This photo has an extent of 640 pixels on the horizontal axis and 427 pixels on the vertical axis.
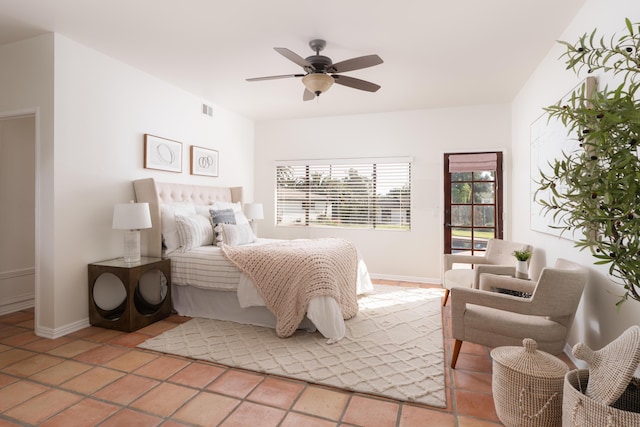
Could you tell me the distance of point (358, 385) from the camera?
232cm

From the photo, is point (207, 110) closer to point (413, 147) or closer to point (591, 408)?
point (413, 147)

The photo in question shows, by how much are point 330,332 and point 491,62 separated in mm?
3106

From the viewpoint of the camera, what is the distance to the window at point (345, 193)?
18.0ft

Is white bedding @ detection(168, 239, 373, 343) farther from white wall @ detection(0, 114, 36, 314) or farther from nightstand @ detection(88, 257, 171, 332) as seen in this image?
white wall @ detection(0, 114, 36, 314)

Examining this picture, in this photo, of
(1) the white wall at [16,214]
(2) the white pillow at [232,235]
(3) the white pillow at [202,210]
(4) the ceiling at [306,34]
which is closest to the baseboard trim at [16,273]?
(1) the white wall at [16,214]

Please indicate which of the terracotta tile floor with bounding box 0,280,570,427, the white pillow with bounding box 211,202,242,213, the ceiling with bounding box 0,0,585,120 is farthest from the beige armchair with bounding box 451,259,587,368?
the white pillow with bounding box 211,202,242,213

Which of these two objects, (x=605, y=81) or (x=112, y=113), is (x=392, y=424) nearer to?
(x=605, y=81)

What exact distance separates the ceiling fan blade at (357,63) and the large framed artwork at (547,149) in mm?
1344

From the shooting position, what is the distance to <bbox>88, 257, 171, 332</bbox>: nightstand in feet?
10.5

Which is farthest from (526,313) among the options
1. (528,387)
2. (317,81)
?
A: (317,81)

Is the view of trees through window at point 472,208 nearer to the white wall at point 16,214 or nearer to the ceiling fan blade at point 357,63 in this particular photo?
the ceiling fan blade at point 357,63

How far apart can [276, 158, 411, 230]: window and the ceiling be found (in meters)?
1.52

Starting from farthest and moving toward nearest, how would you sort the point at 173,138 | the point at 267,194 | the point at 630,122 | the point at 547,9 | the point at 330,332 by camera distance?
the point at 267,194 < the point at 173,138 < the point at 330,332 < the point at 547,9 < the point at 630,122

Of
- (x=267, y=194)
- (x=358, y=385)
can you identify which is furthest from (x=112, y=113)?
(x=358, y=385)
